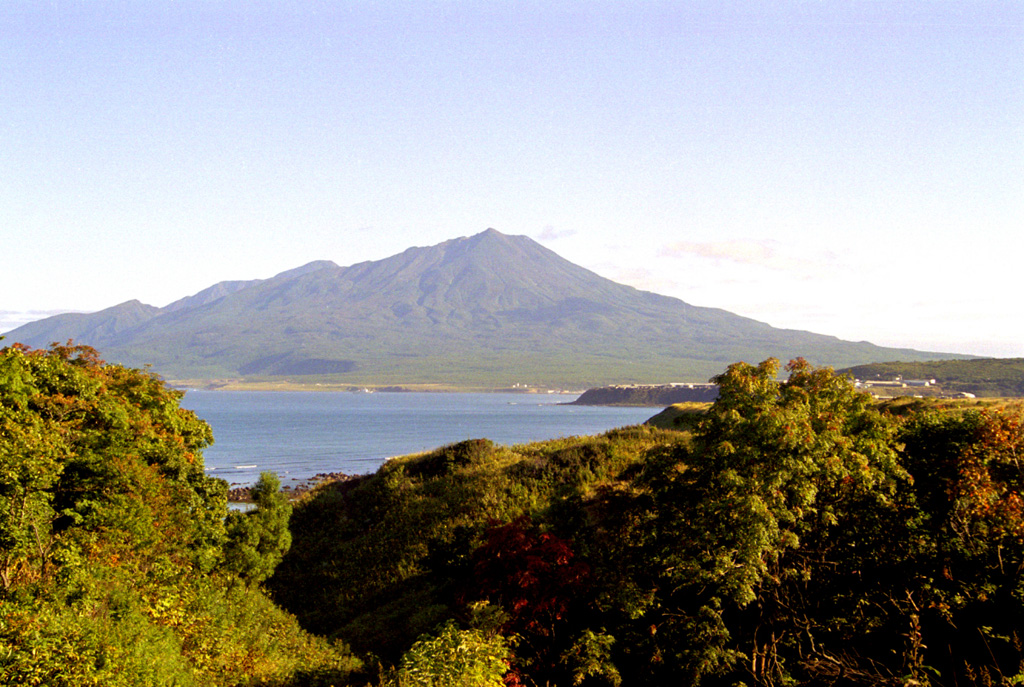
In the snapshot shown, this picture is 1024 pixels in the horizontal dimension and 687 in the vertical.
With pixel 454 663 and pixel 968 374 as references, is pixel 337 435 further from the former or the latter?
pixel 968 374

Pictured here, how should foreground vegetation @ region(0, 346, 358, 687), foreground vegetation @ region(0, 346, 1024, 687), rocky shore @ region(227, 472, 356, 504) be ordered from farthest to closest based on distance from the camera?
1. rocky shore @ region(227, 472, 356, 504)
2. foreground vegetation @ region(0, 346, 1024, 687)
3. foreground vegetation @ region(0, 346, 358, 687)

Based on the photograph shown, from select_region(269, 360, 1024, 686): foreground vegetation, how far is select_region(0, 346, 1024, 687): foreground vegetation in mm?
50

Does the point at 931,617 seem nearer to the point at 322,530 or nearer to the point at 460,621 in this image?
the point at 460,621

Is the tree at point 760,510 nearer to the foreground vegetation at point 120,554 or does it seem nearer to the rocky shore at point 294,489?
the foreground vegetation at point 120,554

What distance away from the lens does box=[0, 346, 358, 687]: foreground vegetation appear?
1136 centimetres

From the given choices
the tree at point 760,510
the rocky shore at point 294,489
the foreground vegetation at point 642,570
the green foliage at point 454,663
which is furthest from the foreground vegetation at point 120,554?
the rocky shore at point 294,489

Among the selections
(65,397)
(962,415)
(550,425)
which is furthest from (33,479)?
(550,425)

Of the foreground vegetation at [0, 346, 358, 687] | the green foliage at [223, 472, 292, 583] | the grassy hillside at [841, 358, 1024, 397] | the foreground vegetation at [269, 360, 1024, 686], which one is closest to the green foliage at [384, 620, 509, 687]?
the foreground vegetation at [269, 360, 1024, 686]

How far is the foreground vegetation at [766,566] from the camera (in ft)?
42.9

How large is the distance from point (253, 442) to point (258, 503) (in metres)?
76.9

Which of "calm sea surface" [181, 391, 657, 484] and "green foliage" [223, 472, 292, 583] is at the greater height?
"green foliage" [223, 472, 292, 583]

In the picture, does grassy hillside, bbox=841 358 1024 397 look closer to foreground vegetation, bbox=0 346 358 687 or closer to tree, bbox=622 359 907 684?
tree, bbox=622 359 907 684

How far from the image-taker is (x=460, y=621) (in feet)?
56.5

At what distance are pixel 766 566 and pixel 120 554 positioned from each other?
50.0ft
